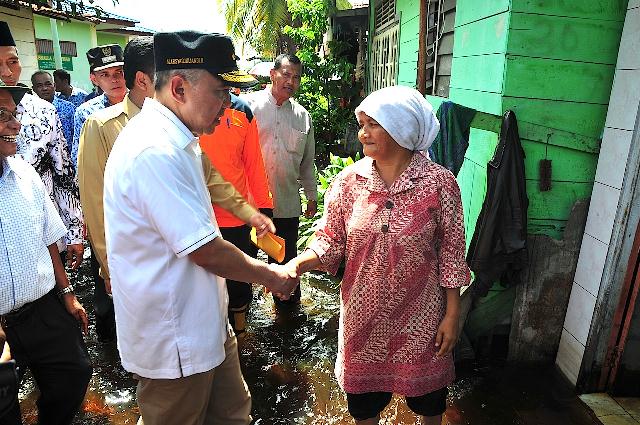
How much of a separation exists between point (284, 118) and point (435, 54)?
1.80 meters

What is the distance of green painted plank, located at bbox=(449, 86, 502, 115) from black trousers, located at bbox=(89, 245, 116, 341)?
121 inches

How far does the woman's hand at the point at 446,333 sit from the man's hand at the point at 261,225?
1049 millimetres

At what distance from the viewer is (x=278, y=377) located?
3469mm

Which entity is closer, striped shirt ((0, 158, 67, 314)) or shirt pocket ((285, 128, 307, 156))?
striped shirt ((0, 158, 67, 314))

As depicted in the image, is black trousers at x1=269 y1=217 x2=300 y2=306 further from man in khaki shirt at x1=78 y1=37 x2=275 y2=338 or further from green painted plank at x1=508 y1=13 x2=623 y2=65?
green painted plank at x1=508 y1=13 x2=623 y2=65

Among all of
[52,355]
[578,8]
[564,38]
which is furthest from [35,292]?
[578,8]

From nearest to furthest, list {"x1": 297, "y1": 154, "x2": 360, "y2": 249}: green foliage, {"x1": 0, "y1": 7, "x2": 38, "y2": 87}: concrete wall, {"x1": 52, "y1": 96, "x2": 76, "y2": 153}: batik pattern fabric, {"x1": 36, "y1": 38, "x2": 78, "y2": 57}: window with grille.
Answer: {"x1": 52, "y1": 96, "x2": 76, "y2": 153}: batik pattern fabric < {"x1": 297, "y1": 154, "x2": 360, "y2": 249}: green foliage < {"x1": 0, "y1": 7, "x2": 38, "y2": 87}: concrete wall < {"x1": 36, "y1": 38, "x2": 78, "y2": 57}: window with grille

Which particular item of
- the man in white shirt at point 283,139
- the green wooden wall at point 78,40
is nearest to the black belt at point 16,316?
the man in white shirt at point 283,139

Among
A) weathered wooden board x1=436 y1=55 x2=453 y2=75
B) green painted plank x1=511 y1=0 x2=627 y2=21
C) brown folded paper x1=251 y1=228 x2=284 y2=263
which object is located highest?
green painted plank x1=511 y1=0 x2=627 y2=21

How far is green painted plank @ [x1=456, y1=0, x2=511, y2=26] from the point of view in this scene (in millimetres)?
3084

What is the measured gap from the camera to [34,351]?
2.25 metres

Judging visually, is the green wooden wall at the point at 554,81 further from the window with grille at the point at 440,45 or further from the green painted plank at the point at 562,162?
the window with grille at the point at 440,45

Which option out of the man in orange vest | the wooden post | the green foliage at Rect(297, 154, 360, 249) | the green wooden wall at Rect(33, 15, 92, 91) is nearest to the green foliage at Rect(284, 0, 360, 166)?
the green foliage at Rect(297, 154, 360, 249)

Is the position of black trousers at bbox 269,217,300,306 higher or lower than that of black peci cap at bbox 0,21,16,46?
lower
